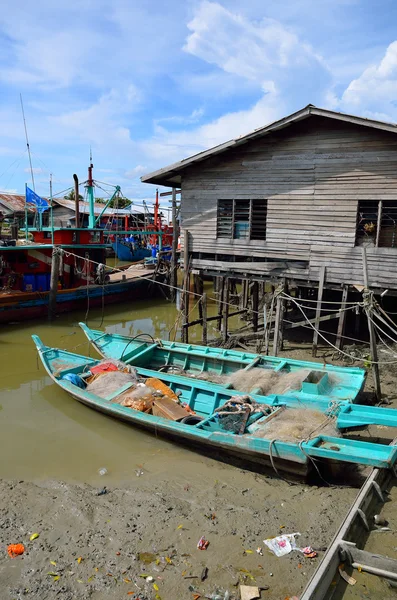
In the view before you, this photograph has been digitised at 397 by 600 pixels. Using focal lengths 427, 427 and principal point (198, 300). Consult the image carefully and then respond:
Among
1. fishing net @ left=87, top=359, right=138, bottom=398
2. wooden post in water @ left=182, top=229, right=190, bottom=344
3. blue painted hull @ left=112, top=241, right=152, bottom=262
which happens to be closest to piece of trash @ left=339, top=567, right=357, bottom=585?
fishing net @ left=87, top=359, right=138, bottom=398

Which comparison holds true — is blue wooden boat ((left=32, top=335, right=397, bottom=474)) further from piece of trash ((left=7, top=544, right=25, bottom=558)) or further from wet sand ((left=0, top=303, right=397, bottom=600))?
piece of trash ((left=7, top=544, right=25, bottom=558))

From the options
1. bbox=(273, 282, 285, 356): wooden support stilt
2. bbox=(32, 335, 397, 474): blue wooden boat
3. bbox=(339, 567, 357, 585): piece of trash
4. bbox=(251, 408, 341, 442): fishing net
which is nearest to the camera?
bbox=(339, 567, 357, 585): piece of trash

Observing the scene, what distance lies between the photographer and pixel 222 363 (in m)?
10.4

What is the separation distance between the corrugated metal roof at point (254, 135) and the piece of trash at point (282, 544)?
8.40 meters

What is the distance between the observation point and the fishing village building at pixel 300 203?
34.0 ft

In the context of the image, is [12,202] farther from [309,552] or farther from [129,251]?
[309,552]

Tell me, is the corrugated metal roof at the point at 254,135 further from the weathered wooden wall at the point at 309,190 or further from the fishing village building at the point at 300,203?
the weathered wooden wall at the point at 309,190

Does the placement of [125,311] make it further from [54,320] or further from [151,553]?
[151,553]

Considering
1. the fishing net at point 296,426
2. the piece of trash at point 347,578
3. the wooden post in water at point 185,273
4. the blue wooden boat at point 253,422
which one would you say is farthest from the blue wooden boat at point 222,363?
the piece of trash at point 347,578

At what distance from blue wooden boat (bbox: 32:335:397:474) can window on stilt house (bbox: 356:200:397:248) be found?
16.7 ft

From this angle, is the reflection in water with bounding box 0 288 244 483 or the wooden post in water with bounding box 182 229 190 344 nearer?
the reflection in water with bounding box 0 288 244 483

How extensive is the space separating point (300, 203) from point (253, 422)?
21.0 feet

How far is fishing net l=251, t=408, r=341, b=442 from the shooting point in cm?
653

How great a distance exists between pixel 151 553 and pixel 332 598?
2.06 meters
